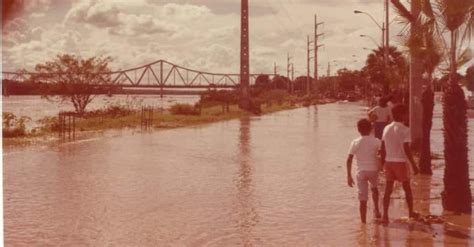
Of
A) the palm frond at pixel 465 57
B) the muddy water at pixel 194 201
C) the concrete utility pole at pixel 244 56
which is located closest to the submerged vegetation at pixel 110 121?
the concrete utility pole at pixel 244 56

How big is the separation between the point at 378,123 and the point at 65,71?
1308 inches

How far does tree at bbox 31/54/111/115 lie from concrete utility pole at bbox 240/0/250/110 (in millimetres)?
14155

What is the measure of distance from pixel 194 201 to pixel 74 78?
35.2 meters

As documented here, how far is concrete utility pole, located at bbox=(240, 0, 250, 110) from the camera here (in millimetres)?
57000

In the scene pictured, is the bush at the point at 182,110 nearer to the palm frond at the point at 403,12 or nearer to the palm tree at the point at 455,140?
the palm frond at the point at 403,12

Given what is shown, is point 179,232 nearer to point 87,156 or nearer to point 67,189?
point 67,189

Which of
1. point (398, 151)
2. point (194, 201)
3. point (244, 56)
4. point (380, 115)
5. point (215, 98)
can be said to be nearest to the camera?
point (398, 151)

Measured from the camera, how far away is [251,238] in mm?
8023

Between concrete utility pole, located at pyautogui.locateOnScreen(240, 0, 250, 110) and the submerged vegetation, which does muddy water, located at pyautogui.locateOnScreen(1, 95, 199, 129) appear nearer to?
the submerged vegetation

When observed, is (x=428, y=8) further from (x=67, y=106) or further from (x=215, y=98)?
(x=67, y=106)

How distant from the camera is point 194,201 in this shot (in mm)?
10938

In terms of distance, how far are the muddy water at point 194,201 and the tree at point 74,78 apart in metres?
24.4

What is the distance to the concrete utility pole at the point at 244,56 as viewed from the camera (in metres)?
57.0

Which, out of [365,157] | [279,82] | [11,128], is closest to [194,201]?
[365,157]
